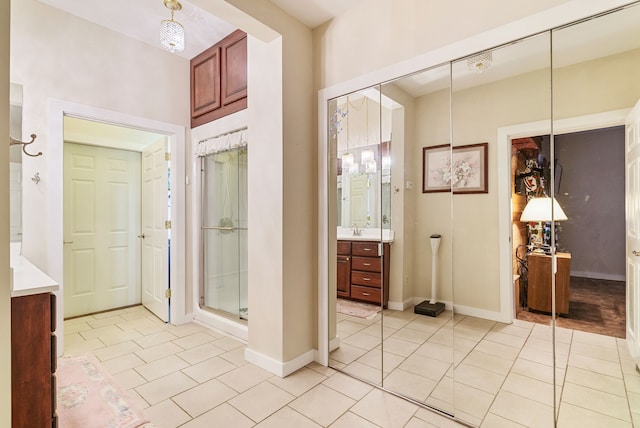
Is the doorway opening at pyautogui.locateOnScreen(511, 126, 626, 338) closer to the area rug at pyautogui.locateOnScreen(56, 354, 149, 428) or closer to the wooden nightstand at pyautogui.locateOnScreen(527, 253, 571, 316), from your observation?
the wooden nightstand at pyautogui.locateOnScreen(527, 253, 571, 316)

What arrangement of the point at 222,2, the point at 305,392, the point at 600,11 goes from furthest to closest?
the point at 305,392 → the point at 222,2 → the point at 600,11

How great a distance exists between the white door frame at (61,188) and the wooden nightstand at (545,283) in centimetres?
328

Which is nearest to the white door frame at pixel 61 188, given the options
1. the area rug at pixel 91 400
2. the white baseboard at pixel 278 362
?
the area rug at pixel 91 400

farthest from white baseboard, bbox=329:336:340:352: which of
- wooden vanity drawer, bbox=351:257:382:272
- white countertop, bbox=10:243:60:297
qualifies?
white countertop, bbox=10:243:60:297

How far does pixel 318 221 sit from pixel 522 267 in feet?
4.77

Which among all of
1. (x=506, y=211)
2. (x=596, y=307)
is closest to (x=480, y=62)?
(x=506, y=211)

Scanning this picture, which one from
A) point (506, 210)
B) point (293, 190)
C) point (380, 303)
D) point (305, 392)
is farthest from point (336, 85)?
point (305, 392)

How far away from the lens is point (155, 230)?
379cm

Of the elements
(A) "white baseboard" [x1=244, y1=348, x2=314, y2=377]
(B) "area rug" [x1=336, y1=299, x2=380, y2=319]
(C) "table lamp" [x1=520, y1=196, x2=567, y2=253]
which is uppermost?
(C) "table lamp" [x1=520, y1=196, x2=567, y2=253]

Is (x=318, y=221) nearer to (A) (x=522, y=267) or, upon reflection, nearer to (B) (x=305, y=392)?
(B) (x=305, y=392)

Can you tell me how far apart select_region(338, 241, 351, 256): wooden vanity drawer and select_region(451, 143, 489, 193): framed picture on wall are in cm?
96

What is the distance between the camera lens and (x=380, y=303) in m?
2.41

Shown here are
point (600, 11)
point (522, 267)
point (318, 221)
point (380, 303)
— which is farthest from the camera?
point (318, 221)

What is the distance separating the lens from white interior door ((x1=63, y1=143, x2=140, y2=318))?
3.77 m
